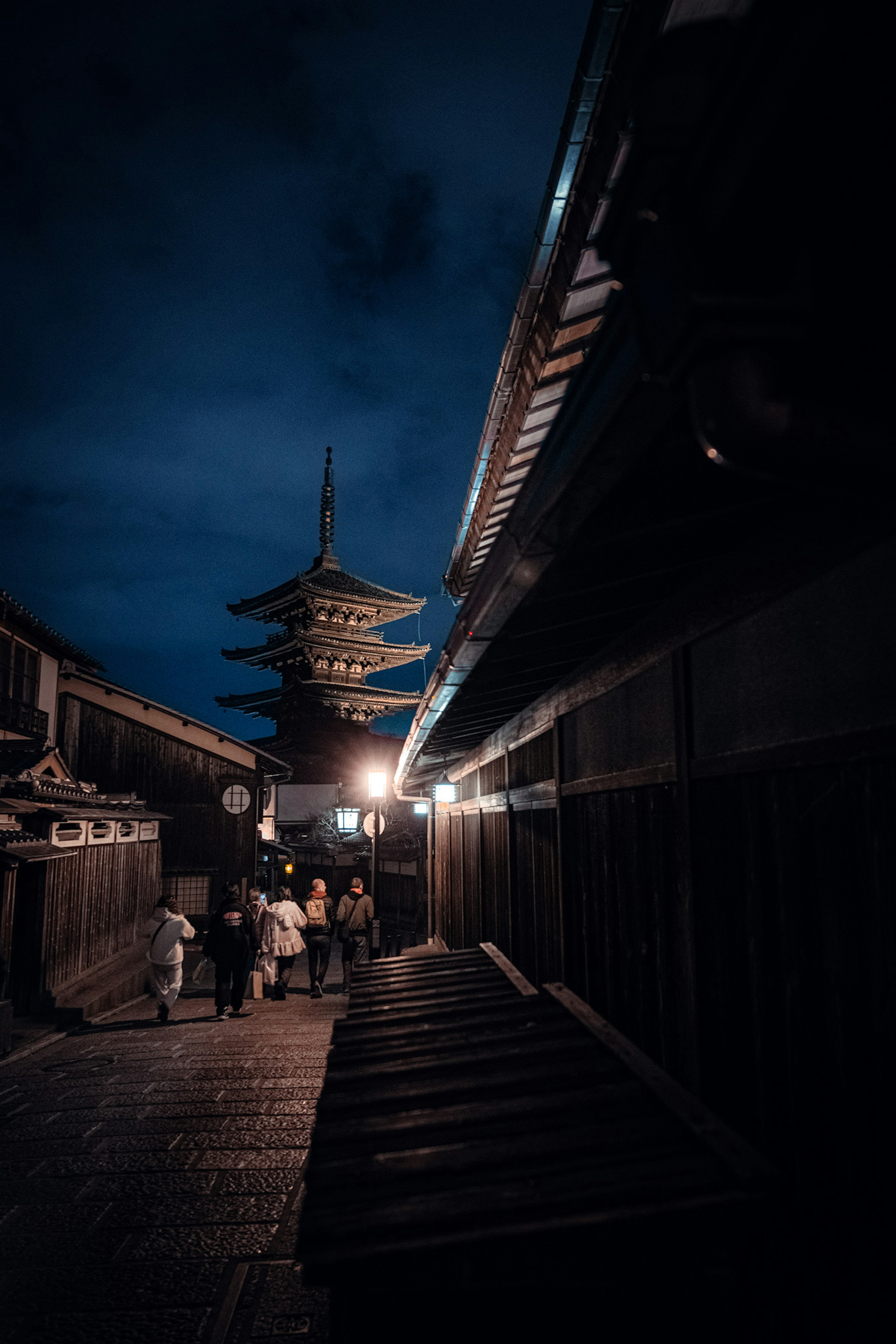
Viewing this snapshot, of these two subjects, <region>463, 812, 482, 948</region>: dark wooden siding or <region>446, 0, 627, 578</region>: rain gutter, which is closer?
<region>446, 0, 627, 578</region>: rain gutter

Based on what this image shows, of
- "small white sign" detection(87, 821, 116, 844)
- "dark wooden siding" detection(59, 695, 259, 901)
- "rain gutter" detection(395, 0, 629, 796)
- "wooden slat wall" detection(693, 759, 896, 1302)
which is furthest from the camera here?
"dark wooden siding" detection(59, 695, 259, 901)

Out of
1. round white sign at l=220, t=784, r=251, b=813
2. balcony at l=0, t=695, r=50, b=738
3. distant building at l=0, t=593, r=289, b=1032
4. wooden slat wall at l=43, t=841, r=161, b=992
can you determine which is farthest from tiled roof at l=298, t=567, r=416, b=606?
wooden slat wall at l=43, t=841, r=161, b=992

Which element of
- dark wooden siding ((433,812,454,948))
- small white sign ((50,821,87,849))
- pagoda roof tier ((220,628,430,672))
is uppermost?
pagoda roof tier ((220,628,430,672))

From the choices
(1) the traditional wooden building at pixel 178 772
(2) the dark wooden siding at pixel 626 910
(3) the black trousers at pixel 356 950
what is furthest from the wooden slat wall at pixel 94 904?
(2) the dark wooden siding at pixel 626 910

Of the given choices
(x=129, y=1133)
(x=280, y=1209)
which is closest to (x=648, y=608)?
(x=280, y=1209)

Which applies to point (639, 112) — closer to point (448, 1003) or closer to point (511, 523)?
point (511, 523)

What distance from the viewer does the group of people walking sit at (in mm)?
12234

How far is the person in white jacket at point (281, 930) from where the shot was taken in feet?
44.8

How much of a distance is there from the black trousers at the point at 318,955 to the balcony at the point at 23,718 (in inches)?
473

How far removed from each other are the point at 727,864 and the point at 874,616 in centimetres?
124

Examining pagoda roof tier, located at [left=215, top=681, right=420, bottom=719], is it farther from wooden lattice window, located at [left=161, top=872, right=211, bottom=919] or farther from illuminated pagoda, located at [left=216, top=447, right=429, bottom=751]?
wooden lattice window, located at [left=161, top=872, right=211, bottom=919]

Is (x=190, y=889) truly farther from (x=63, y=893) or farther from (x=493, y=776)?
(x=493, y=776)

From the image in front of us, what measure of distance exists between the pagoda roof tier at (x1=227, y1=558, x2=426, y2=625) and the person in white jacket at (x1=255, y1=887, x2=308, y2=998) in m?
27.6

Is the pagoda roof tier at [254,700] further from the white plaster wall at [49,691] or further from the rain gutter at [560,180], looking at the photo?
the rain gutter at [560,180]
